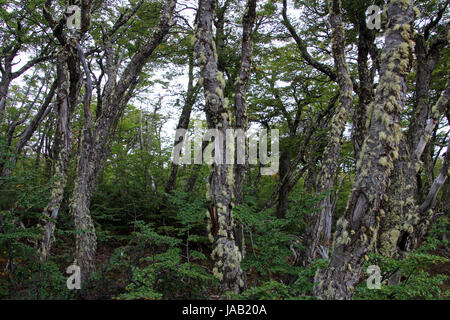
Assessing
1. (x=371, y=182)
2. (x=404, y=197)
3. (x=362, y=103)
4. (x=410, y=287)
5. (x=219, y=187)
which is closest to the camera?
(x=371, y=182)

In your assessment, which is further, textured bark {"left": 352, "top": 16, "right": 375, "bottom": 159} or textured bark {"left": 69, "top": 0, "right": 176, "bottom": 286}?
textured bark {"left": 352, "top": 16, "right": 375, "bottom": 159}

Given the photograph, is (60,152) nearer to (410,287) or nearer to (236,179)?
(236,179)

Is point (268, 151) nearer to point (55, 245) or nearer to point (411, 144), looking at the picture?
point (411, 144)

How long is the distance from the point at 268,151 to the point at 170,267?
40.8 feet

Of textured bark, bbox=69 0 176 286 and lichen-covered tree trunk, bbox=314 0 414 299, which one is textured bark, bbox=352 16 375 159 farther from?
textured bark, bbox=69 0 176 286

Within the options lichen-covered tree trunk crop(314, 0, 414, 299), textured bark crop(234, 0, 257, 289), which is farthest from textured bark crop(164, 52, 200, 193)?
lichen-covered tree trunk crop(314, 0, 414, 299)

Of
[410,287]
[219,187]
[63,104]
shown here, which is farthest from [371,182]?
[63,104]

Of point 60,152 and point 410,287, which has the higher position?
point 60,152

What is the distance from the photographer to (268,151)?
15.7 metres

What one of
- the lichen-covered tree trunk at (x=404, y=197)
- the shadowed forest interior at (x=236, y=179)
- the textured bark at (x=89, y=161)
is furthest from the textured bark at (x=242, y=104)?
the lichen-covered tree trunk at (x=404, y=197)

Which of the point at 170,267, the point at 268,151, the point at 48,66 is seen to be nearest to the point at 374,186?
the point at 170,267

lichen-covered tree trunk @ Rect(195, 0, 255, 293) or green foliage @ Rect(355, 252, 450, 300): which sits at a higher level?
lichen-covered tree trunk @ Rect(195, 0, 255, 293)

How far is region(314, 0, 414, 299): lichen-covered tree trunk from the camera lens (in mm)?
2596

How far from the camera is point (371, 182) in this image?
2.60 meters
